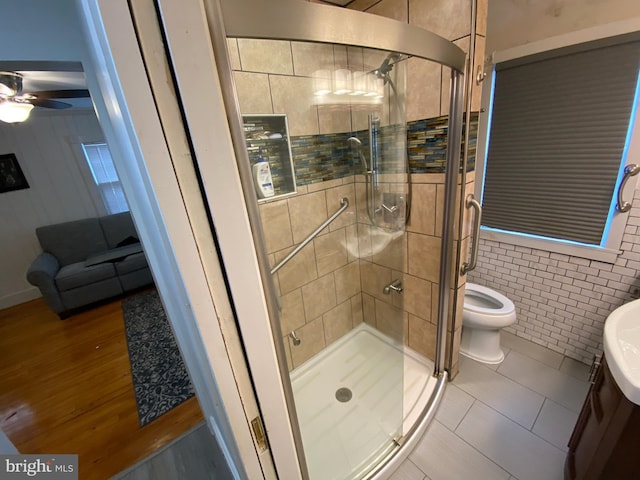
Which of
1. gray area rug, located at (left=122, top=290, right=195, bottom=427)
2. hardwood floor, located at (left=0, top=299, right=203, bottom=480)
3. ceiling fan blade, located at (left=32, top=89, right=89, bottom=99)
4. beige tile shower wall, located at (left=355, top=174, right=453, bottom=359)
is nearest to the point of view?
beige tile shower wall, located at (left=355, top=174, right=453, bottom=359)

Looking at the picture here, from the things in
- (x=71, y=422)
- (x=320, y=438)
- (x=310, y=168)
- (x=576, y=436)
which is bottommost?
(x=71, y=422)

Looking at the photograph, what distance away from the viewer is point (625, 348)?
0.93 metres

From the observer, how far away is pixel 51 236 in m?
3.22

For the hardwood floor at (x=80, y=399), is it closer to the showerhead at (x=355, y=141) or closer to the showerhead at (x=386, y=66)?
the showerhead at (x=355, y=141)

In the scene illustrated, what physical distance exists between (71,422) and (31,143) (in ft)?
11.7

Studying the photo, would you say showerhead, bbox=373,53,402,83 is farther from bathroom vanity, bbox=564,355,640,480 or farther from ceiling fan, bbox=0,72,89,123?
ceiling fan, bbox=0,72,89,123

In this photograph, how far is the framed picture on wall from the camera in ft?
10.4

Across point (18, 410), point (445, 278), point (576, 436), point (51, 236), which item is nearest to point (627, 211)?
point (445, 278)

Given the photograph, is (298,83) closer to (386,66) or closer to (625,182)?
(386,66)

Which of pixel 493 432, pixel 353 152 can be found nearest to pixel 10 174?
pixel 353 152

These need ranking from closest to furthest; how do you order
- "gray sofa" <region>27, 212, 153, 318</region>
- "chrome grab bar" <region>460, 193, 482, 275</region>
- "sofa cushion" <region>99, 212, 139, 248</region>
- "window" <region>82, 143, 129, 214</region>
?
"chrome grab bar" <region>460, 193, 482, 275</region> → "gray sofa" <region>27, 212, 153, 318</region> → "sofa cushion" <region>99, 212, 139, 248</region> → "window" <region>82, 143, 129, 214</region>

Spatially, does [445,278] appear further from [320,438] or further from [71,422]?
[71,422]

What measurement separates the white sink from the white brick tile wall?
0.62 meters

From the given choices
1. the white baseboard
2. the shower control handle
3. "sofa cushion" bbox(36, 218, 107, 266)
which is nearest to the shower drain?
the shower control handle
